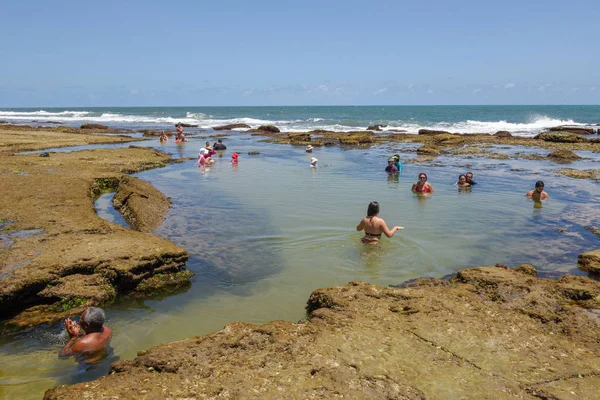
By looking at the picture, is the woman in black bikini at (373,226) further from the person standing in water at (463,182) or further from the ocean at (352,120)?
the ocean at (352,120)

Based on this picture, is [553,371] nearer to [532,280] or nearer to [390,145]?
[532,280]

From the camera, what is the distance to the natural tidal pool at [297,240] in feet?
18.7

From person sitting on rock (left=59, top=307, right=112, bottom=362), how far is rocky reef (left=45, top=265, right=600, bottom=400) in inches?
46.9

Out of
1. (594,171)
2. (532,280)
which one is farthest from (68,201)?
(594,171)

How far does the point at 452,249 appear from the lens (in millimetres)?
9305

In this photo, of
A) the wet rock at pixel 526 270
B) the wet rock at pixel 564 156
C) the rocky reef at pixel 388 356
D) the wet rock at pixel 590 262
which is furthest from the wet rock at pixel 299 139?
the rocky reef at pixel 388 356

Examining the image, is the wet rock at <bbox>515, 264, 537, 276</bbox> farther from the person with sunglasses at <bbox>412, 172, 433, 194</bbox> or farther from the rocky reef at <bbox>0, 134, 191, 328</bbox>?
the person with sunglasses at <bbox>412, 172, 433, 194</bbox>

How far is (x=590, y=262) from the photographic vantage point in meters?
Result: 7.95

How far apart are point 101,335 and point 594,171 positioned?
71.7 ft

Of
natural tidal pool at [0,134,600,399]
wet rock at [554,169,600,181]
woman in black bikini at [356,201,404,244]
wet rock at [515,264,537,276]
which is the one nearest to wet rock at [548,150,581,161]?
wet rock at [554,169,600,181]

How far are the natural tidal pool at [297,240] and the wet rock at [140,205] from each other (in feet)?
1.14

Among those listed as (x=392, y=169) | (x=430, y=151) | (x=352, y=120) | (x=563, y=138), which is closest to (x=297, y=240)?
(x=392, y=169)

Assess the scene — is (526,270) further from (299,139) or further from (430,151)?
(299,139)

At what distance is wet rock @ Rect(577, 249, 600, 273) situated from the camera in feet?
25.6
